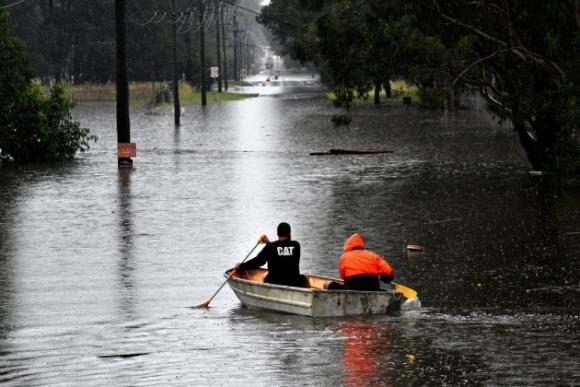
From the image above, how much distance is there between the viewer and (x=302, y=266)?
19984 millimetres

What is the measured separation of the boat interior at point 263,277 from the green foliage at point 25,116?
1013 inches

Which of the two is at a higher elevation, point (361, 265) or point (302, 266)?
point (361, 265)

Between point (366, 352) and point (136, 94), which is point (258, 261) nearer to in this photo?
point (366, 352)

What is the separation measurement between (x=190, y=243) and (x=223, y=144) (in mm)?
28769

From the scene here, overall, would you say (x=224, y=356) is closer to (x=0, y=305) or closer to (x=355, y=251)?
(x=355, y=251)

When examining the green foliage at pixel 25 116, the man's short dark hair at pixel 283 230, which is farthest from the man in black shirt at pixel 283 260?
the green foliage at pixel 25 116

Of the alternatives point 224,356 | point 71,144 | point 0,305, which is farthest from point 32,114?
point 224,356

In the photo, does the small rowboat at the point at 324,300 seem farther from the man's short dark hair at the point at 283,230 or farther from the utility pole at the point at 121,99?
the utility pole at the point at 121,99

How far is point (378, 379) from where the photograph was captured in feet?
39.4

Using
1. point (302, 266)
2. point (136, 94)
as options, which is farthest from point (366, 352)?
point (136, 94)

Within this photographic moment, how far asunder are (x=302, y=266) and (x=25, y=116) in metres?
24.1

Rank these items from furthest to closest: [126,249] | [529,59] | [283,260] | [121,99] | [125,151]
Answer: [121,99], [125,151], [529,59], [126,249], [283,260]

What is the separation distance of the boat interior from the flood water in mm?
434

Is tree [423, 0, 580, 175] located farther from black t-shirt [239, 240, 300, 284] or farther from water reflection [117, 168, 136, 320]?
black t-shirt [239, 240, 300, 284]
